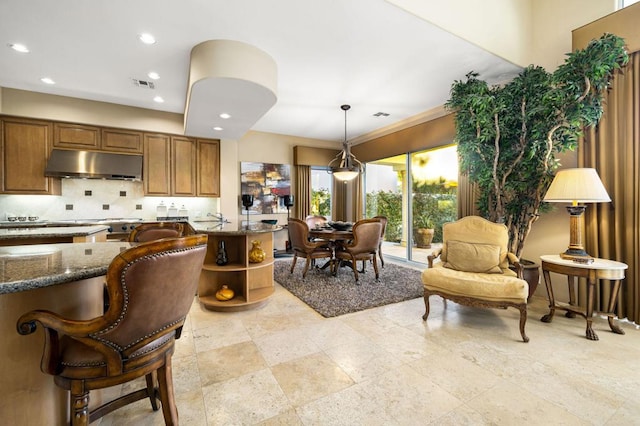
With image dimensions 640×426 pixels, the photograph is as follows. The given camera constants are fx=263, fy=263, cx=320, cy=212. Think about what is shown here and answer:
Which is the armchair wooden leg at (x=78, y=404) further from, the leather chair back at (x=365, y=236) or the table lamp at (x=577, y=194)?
the table lamp at (x=577, y=194)

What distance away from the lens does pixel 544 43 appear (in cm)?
336

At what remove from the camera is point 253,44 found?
2852 mm

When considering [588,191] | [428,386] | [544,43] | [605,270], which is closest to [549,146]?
[588,191]

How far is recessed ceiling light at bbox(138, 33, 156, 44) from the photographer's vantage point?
265 cm

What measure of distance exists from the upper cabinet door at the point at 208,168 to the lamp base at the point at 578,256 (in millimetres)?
5416

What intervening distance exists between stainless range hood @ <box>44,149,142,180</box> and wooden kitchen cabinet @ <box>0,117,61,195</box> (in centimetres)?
16

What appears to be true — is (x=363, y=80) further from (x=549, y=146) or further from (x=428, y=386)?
(x=428, y=386)

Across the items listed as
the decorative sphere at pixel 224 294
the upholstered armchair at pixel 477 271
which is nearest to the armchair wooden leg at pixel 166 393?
the decorative sphere at pixel 224 294

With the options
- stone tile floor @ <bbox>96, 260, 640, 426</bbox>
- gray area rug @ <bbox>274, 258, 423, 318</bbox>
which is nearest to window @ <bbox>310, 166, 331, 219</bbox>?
gray area rug @ <bbox>274, 258, 423, 318</bbox>

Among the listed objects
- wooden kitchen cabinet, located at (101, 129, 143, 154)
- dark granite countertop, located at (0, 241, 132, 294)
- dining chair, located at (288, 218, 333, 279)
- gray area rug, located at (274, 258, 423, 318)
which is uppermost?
wooden kitchen cabinet, located at (101, 129, 143, 154)

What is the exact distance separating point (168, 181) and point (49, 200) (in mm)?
1774

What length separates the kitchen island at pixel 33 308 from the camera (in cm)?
97

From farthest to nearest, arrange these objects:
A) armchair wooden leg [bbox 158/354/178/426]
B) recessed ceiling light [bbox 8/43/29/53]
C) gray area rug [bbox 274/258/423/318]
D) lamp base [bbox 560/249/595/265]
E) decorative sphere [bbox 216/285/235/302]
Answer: gray area rug [bbox 274/258/423/318] < decorative sphere [bbox 216/285/235/302] < recessed ceiling light [bbox 8/43/29/53] < lamp base [bbox 560/249/595/265] < armchair wooden leg [bbox 158/354/178/426]

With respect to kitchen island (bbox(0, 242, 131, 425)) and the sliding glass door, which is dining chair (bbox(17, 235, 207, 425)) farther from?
the sliding glass door
